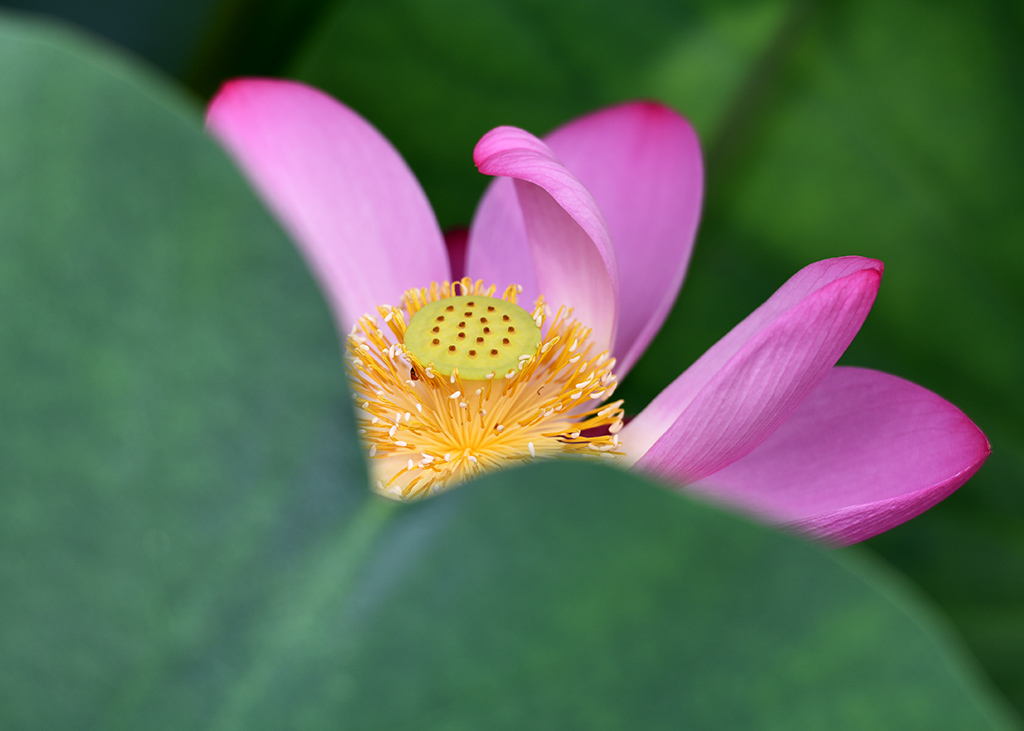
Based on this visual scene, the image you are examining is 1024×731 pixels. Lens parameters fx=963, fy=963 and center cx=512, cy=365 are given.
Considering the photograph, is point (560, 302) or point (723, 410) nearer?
point (723, 410)

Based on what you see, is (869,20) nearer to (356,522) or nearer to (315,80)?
(315,80)

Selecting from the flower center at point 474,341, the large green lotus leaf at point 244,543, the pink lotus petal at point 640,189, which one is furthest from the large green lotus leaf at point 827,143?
the large green lotus leaf at point 244,543

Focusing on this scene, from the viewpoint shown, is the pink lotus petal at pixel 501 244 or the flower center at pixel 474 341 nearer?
the flower center at pixel 474 341

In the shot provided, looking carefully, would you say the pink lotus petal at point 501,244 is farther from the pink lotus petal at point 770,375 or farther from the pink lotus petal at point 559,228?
the pink lotus petal at point 770,375

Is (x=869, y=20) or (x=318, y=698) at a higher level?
(x=869, y=20)

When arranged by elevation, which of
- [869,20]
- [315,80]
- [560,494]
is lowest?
[315,80]

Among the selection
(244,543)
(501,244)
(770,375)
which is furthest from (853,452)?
(244,543)

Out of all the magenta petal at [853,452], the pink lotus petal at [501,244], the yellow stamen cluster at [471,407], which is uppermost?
the magenta petal at [853,452]

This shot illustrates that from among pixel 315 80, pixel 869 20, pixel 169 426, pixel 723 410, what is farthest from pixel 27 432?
pixel 869 20
